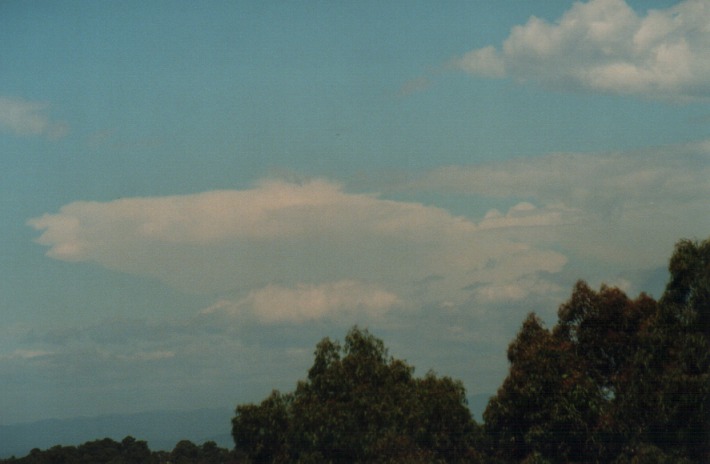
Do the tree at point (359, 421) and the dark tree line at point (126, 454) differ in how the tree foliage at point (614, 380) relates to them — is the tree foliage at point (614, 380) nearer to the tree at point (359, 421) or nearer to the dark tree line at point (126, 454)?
the tree at point (359, 421)

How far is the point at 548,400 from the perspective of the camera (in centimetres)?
2386

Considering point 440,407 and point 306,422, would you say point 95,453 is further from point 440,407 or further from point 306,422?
→ point 440,407

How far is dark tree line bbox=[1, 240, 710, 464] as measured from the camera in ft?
72.5

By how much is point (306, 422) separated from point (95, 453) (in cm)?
1369

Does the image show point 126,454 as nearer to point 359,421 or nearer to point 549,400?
point 359,421

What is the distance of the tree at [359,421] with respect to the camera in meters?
23.9

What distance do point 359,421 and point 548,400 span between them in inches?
201

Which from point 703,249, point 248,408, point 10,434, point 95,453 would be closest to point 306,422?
point 248,408

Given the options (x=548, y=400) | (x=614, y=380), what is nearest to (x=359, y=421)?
(x=548, y=400)

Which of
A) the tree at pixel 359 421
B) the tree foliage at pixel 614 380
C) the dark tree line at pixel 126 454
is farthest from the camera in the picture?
the dark tree line at pixel 126 454

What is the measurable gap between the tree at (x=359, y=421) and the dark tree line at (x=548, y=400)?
32 millimetres

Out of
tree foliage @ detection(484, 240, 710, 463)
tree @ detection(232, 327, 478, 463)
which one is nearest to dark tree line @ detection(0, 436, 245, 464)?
tree @ detection(232, 327, 478, 463)

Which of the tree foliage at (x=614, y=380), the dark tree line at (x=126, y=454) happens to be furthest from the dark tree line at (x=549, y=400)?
the dark tree line at (x=126, y=454)

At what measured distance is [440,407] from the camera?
2469 centimetres
